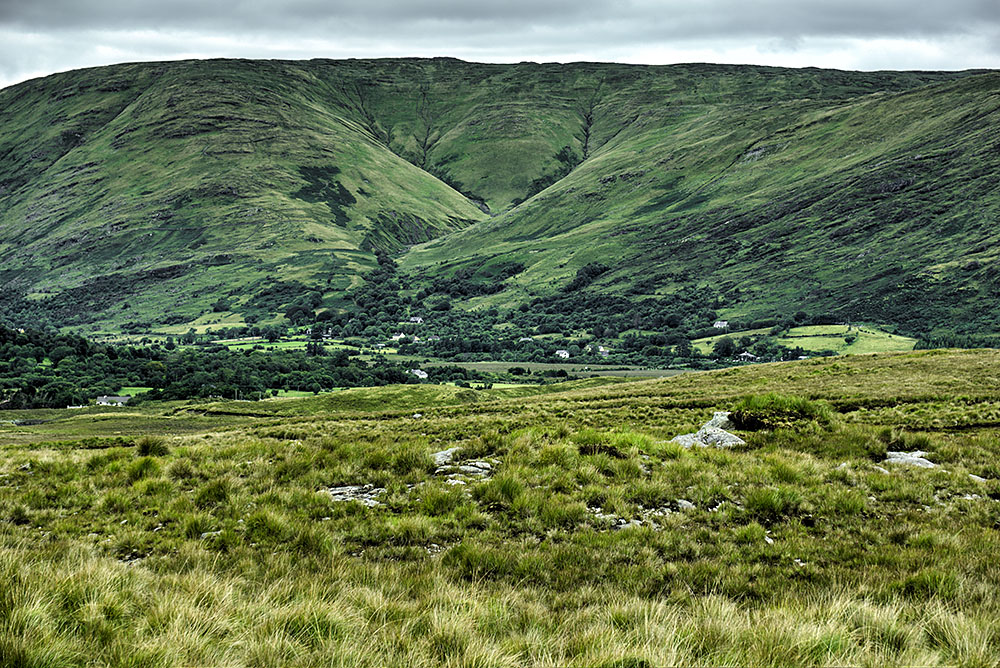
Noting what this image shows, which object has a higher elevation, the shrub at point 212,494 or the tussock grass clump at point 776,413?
the shrub at point 212,494

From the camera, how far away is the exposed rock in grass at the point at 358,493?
1034 centimetres

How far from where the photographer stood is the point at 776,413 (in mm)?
17766

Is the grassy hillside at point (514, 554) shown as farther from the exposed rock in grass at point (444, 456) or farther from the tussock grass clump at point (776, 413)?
the tussock grass clump at point (776, 413)

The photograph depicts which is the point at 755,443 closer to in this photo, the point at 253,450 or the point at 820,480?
the point at 820,480

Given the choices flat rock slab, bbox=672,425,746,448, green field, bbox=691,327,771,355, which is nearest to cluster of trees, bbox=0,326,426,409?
green field, bbox=691,327,771,355

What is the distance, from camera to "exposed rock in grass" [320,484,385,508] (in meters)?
10.3

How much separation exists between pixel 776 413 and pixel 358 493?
13.0 metres

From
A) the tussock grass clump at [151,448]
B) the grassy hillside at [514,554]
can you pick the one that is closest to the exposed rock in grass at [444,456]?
the grassy hillside at [514,554]

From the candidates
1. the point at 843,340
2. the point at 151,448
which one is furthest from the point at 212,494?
the point at 843,340

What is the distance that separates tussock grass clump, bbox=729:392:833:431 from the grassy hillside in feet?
3.12

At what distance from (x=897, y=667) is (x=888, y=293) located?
223627 mm

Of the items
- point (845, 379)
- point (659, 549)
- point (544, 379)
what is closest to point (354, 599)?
point (659, 549)

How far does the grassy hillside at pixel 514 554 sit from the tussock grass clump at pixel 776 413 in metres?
0.95

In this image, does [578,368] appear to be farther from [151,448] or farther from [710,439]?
[151,448]
